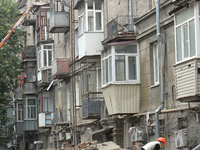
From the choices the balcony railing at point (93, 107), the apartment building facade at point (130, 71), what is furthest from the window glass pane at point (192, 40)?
the balcony railing at point (93, 107)

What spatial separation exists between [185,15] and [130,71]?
18.7 ft

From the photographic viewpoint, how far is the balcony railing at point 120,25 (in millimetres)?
23875

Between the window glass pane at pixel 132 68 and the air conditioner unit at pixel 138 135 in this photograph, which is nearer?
the air conditioner unit at pixel 138 135

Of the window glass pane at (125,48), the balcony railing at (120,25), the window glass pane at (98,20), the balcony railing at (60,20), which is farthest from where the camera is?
the balcony railing at (60,20)

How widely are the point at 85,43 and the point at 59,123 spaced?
9486 mm

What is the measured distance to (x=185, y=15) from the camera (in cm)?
1803

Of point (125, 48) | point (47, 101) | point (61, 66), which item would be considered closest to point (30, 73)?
point (47, 101)

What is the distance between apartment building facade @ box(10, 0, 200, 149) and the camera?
59.9 ft

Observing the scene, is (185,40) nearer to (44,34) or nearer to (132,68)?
(132,68)

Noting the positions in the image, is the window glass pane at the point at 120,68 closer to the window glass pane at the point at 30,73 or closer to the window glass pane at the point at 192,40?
the window glass pane at the point at 192,40

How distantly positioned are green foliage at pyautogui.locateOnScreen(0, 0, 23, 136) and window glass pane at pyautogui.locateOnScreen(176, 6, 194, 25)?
78.1ft

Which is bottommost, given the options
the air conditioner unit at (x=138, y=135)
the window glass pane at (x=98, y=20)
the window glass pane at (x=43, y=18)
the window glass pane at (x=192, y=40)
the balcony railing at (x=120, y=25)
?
the air conditioner unit at (x=138, y=135)

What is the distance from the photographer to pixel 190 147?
18.6 meters

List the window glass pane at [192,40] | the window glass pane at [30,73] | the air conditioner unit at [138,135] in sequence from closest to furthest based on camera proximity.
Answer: the window glass pane at [192,40], the air conditioner unit at [138,135], the window glass pane at [30,73]
